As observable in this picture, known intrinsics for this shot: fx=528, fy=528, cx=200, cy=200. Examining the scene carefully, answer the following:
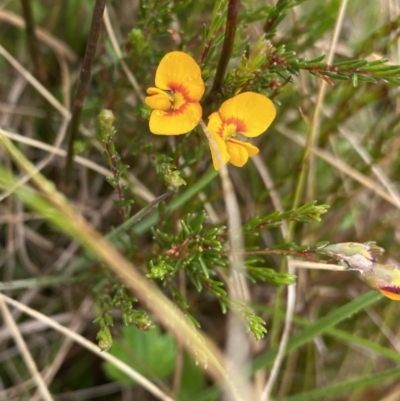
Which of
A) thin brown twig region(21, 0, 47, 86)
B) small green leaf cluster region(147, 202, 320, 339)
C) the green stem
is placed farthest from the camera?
thin brown twig region(21, 0, 47, 86)

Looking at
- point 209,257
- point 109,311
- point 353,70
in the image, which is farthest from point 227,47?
point 109,311

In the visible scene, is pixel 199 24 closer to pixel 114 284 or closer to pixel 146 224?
pixel 146 224

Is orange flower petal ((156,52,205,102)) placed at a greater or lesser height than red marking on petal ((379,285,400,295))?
greater

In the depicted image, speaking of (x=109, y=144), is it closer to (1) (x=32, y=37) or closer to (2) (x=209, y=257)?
(2) (x=209, y=257)

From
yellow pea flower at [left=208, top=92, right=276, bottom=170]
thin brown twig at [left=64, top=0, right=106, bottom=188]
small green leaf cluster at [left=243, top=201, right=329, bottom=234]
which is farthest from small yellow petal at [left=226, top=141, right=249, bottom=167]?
thin brown twig at [left=64, top=0, right=106, bottom=188]

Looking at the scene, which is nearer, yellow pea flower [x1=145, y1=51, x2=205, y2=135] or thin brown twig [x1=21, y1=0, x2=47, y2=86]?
yellow pea flower [x1=145, y1=51, x2=205, y2=135]

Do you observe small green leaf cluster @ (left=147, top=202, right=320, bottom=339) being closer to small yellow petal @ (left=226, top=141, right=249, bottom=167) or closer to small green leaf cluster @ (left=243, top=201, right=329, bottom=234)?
small green leaf cluster @ (left=243, top=201, right=329, bottom=234)

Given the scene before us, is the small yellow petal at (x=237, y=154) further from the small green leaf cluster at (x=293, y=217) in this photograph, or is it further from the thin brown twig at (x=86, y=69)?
the thin brown twig at (x=86, y=69)

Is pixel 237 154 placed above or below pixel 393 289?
above
